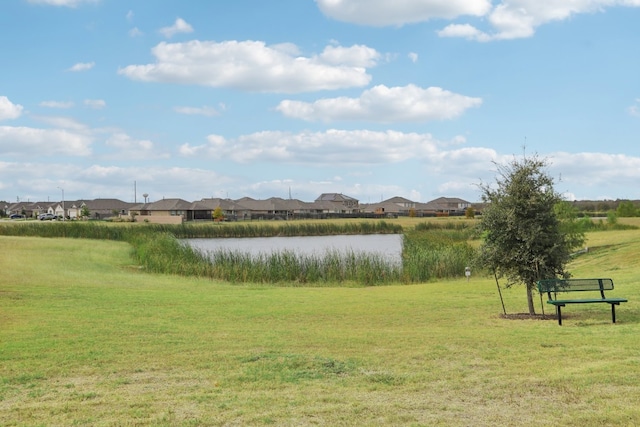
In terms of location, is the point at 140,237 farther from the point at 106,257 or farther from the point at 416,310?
the point at 416,310

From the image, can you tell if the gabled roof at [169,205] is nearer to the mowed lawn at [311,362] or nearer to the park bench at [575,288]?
the mowed lawn at [311,362]

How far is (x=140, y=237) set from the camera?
46.7m

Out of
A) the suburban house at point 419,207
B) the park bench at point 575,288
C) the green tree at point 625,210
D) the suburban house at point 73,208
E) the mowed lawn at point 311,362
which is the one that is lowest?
the mowed lawn at point 311,362

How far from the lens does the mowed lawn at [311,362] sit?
22.1 feet

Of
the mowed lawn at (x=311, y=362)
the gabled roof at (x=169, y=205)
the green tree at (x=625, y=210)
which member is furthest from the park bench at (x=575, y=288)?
the gabled roof at (x=169, y=205)

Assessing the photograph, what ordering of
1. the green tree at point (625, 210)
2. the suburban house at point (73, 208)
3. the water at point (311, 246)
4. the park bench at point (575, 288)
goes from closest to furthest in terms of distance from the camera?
the park bench at point (575, 288) → the water at point (311, 246) → the green tree at point (625, 210) → the suburban house at point (73, 208)

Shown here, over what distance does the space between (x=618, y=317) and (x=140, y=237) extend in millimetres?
37893

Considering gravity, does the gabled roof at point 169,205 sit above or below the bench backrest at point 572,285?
above

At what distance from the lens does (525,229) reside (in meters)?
13.8

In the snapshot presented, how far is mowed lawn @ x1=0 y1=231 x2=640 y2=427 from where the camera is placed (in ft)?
22.1

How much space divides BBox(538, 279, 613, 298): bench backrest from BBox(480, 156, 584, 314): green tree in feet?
1.28

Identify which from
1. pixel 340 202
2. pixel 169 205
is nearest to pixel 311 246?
pixel 169 205

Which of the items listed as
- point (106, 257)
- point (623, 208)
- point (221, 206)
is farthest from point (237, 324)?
point (221, 206)

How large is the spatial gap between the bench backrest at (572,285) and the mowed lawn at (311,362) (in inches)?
A: 24.2
